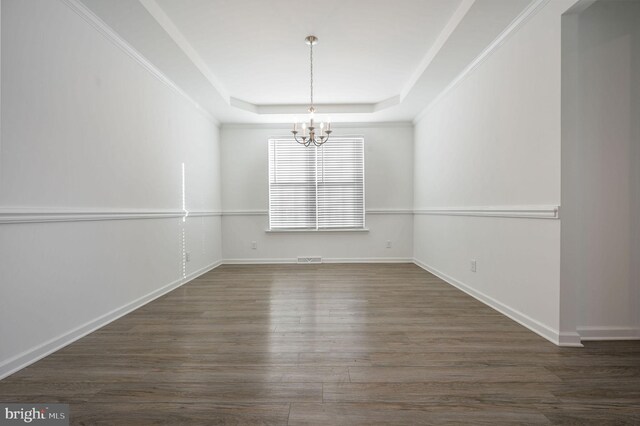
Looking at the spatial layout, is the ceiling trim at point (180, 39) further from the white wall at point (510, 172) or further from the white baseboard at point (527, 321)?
the white baseboard at point (527, 321)

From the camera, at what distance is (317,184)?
6098 mm

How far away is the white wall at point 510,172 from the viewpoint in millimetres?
2385

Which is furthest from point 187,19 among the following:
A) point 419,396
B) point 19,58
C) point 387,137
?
point 387,137

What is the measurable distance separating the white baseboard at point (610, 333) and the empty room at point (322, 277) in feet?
0.04

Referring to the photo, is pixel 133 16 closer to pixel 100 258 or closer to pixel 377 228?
pixel 100 258

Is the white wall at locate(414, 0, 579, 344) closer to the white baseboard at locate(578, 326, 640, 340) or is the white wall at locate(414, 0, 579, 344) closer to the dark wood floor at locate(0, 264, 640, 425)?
the white baseboard at locate(578, 326, 640, 340)

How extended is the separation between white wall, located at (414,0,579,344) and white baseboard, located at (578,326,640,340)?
0.20m

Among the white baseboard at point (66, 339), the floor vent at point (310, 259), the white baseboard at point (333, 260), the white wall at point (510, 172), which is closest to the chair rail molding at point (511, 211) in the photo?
the white wall at point (510, 172)

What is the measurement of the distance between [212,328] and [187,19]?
2.66 meters

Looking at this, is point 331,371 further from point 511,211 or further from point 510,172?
point 510,172

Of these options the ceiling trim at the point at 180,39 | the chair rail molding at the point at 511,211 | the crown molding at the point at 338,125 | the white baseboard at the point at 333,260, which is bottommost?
the white baseboard at the point at 333,260

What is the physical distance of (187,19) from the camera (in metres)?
2.96

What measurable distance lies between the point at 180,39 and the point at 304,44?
120 centimetres

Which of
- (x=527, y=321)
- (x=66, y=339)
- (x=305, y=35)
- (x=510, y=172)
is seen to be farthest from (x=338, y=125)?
(x=66, y=339)
